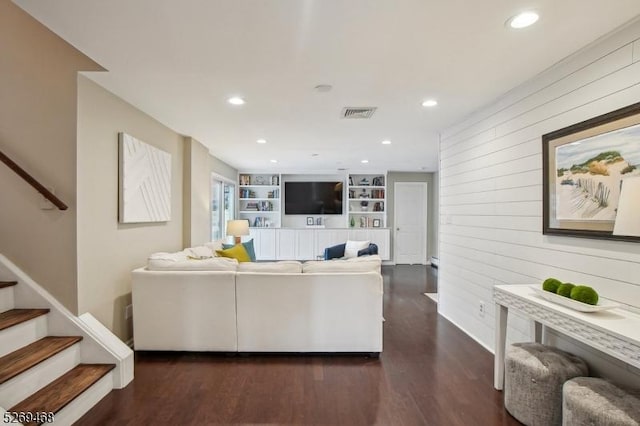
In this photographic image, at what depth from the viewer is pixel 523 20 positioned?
1.78 meters

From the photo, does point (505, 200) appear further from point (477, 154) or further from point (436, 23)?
point (436, 23)

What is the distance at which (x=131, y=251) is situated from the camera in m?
3.24

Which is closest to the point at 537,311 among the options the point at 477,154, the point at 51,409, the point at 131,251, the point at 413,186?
the point at 477,154

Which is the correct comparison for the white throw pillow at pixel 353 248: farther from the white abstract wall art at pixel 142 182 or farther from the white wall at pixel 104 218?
the white wall at pixel 104 218

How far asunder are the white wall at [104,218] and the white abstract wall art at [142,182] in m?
0.06

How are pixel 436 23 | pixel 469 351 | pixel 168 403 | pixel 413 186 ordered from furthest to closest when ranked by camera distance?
pixel 413 186 < pixel 469 351 < pixel 168 403 < pixel 436 23

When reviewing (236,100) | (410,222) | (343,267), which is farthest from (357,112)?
Answer: (410,222)

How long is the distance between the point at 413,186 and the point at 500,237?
Answer: 5.54 meters

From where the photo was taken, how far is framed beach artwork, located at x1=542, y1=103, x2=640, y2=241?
1.71m

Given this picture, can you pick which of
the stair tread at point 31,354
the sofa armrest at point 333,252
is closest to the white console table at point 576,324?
the stair tread at point 31,354

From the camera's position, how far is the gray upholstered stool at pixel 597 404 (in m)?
1.50

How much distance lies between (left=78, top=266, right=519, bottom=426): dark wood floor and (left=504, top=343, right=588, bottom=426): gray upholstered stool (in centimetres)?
15

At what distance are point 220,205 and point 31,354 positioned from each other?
5.03 meters

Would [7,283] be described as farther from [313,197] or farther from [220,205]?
[313,197]
